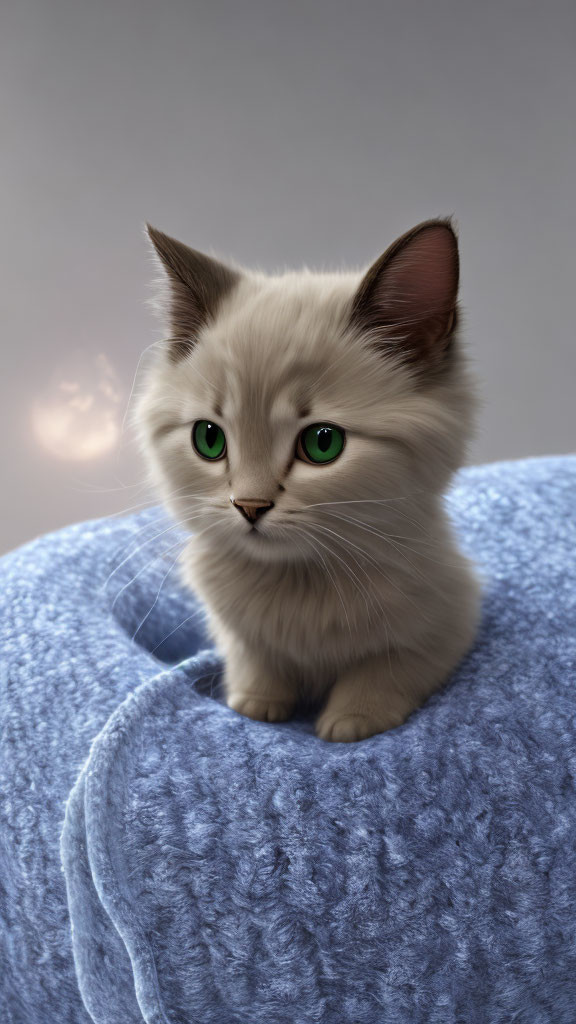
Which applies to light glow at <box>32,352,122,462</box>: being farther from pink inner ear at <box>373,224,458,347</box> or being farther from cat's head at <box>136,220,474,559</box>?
pink inner ear at <box>373,224,458,347</box>

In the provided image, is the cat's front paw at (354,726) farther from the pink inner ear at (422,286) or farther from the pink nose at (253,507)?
the pink inner ear at (422,286)

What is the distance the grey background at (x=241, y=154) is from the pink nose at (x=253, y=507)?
1122 mm

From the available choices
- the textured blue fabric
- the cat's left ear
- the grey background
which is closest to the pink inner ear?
the cat's left ear

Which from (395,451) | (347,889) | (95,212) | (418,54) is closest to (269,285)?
(395,451)

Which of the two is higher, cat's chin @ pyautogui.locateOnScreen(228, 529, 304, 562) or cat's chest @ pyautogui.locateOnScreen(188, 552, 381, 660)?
cat's chin @ pyautogui.locateOnScreen(228, 529, 304, 562)

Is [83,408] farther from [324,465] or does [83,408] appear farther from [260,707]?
[324,465]

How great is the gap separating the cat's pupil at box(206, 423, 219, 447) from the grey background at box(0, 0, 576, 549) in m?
1.03

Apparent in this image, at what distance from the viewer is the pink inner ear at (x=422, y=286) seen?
75cm

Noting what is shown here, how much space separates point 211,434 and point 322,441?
0.12 metres

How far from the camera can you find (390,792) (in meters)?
0.79

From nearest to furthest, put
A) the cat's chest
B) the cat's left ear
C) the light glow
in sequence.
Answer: the cat's left ear
the cat's chest
the light glow

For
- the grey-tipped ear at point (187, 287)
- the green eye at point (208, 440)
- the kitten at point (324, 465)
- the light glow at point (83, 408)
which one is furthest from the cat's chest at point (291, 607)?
the light glow at point (83, 408)

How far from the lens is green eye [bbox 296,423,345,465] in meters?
0.77

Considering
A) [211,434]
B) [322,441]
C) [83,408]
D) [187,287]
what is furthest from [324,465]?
[83,408]
